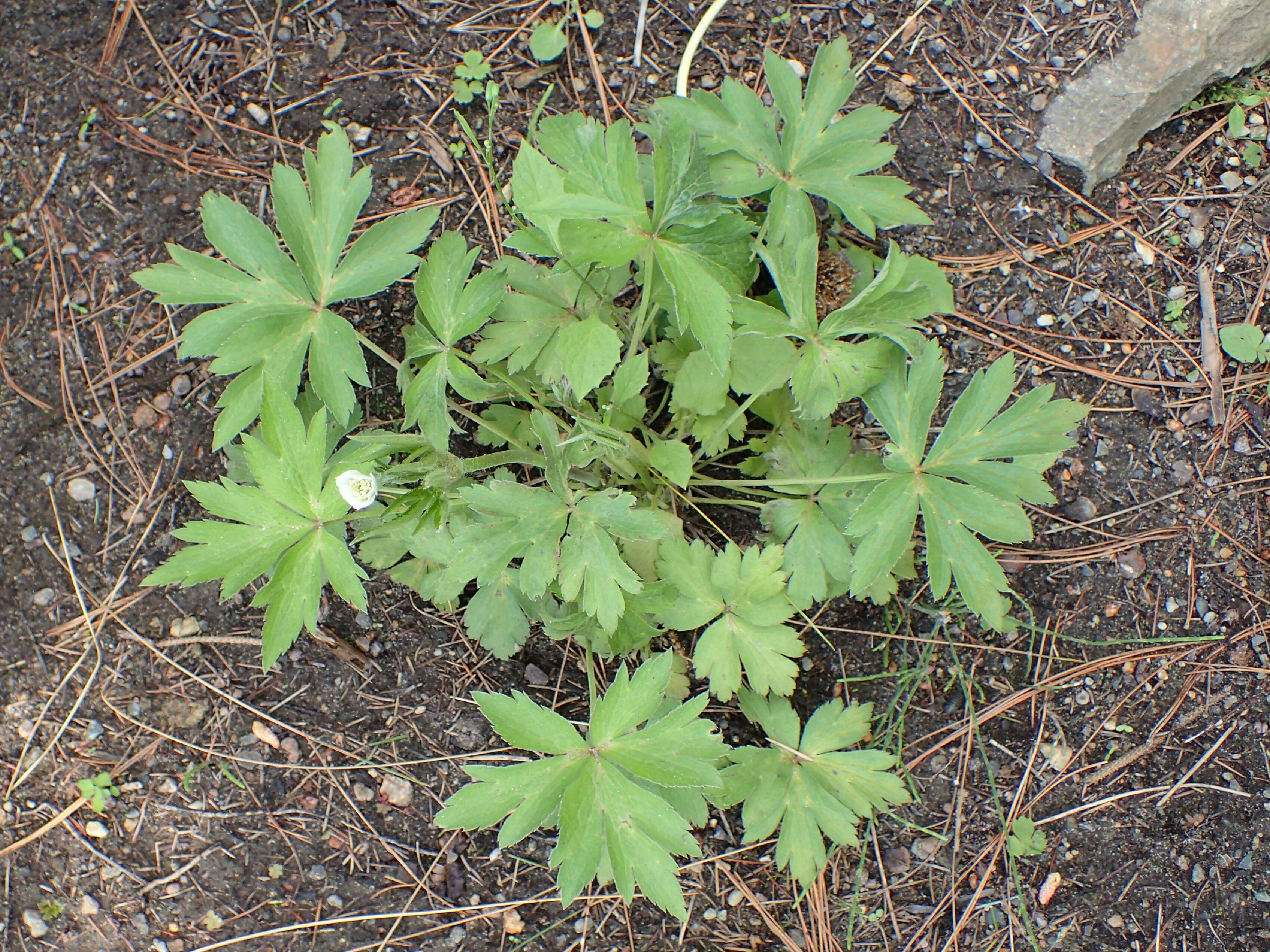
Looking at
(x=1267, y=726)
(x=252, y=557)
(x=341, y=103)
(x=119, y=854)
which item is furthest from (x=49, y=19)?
(x=1267, y=726)

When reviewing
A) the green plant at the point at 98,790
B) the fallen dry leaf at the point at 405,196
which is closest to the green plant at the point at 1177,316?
the fallen dry leaf at the point at 405,196

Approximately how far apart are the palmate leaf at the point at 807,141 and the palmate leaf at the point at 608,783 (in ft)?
3.70

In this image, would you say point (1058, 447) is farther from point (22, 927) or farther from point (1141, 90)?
point (22, 927)

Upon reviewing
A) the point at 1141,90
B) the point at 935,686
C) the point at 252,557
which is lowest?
the point at 935,686

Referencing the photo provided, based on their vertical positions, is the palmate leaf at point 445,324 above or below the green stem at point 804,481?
above

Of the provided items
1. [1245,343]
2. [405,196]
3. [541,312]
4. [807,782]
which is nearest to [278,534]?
[541,312]

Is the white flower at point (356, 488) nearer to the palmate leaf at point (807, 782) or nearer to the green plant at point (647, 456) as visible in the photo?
the green plant at point (647, 456)

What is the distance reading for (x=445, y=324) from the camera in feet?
6.49

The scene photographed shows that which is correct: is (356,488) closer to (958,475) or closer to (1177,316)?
(958,475)

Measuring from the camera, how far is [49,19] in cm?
251

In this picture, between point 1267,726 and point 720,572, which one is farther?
point 1267,726

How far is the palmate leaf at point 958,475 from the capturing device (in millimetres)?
1890

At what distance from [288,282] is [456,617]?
1030 mm

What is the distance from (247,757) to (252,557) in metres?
1.00
